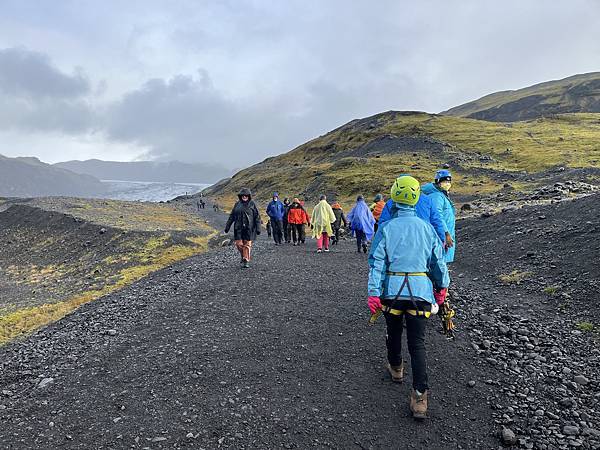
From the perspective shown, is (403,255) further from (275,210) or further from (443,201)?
(275,210)

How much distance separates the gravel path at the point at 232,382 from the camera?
520 centimetres

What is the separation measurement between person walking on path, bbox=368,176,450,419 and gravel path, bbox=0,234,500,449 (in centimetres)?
70

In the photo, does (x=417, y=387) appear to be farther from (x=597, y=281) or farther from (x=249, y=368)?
(x=597, y=281)

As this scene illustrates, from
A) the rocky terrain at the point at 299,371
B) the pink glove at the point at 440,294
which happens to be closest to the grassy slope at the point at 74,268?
the rocky terrain at the point at 299,371

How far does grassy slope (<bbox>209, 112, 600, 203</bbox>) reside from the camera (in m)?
49.6

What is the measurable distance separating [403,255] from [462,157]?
198 ft

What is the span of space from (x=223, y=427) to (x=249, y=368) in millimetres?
1527

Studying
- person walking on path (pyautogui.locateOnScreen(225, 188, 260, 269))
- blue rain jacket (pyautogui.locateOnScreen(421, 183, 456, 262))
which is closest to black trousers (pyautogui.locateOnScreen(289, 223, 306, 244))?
person walking on path (pyautogui.locateOnScreen(225, 188, 260, 269))

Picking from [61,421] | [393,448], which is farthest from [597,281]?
[61,421]

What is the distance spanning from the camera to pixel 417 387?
17.5ft

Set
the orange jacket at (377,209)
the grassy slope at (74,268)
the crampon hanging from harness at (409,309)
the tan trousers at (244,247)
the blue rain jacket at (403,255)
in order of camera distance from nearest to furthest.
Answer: the crampon hanging from harness at (409,309) < the blue rain jacket at (403,255) < the grassy slope at (74,268) < the tan trousers at (244,247) < the orange jacket at (377,209)

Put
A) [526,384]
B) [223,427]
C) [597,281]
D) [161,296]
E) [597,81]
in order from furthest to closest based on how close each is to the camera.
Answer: [597,81] → [161,296] → [597,281] → [526,384] → [223,427]

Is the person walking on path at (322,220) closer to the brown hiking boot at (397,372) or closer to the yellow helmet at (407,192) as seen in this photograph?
the brown hiking boot at (397,372)

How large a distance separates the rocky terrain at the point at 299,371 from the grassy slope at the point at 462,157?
3185 centimetres
